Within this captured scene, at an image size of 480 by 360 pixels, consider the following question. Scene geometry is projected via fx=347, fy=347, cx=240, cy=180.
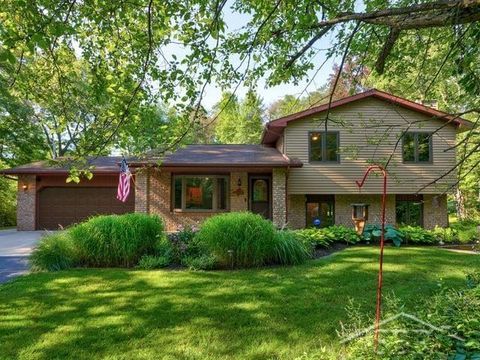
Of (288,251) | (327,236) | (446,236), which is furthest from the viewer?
(446,236)

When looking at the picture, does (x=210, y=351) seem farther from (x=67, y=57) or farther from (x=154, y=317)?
(x=67, y=57)

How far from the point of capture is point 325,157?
14047 mm

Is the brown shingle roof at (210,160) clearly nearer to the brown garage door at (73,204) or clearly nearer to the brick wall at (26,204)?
the brick wall at (26,204)

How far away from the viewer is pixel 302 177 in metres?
13.9

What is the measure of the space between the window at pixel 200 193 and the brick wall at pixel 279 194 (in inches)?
89.3

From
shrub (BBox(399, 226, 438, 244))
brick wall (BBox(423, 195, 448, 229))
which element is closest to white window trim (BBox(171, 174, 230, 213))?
shrub (BBox(399, 226, 438, 244))

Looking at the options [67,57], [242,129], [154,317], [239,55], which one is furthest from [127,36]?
[242,129]

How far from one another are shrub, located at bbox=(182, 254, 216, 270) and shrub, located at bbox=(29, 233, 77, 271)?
2.34 m

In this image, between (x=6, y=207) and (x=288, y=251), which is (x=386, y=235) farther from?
(x=6, y=207)

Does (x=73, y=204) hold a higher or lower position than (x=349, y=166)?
lower

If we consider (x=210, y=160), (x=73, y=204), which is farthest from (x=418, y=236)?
(x=73, y=204)

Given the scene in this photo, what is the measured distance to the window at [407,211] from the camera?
14531mm

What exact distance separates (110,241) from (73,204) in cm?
975

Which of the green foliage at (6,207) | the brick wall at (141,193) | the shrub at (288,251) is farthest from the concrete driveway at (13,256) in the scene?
the green foliage at (6,207)
